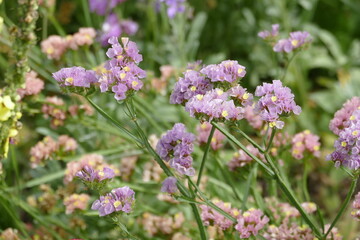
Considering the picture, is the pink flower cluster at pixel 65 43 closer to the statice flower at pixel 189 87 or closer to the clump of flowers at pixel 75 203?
the clump of flowers at pixel 75 203

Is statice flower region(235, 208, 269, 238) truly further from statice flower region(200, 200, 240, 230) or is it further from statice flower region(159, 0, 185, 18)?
statice flower region(159, 0, 185, 18)

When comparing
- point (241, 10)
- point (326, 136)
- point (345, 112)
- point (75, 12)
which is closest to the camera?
point (345, 112)

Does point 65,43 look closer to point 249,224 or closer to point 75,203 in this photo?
point 75,203

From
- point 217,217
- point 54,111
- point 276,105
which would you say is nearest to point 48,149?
point 54,111

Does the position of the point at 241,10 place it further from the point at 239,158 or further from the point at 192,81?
the point at 192,81

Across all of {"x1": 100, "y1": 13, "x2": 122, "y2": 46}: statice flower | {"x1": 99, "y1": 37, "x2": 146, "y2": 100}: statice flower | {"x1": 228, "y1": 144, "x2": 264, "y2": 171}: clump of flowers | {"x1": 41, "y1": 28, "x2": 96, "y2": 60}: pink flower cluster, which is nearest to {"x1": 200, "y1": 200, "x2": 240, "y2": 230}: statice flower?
{"x1": 228, "y1": 144, "x2": 264, "y2": 171}: clump of flowers

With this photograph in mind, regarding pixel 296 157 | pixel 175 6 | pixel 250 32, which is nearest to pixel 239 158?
pixel 296 157

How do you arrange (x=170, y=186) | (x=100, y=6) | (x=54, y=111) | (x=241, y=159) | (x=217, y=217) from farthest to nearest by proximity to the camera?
(x=100, y=6) < (x=54, y=111) < (x=241, y=159) < (x=217, y=217) < (x=170, y=186)
